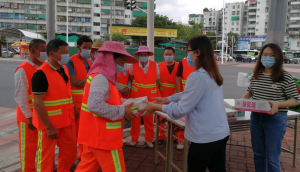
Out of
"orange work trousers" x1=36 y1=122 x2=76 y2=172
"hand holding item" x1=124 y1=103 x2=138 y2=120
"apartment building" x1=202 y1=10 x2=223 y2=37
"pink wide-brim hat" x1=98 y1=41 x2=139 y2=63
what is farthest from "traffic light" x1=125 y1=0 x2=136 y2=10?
"apartment building" x1=202 y1=10 x2=223 y2=37

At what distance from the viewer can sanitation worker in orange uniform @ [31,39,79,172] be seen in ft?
8.54

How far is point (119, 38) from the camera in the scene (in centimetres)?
4219

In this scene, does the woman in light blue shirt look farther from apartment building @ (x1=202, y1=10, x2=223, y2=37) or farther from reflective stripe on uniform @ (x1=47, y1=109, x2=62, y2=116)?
apartment building @ (x1=202, y1=10, x2=223, y2=37)

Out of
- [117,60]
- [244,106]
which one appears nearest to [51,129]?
[117,60]

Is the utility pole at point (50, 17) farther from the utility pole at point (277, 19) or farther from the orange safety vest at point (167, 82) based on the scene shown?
the utility pole at point (277, 19)

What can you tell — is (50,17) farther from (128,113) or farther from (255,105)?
(255,105)

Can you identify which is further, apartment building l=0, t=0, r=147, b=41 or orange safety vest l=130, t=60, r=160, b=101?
apartment building l=0, t=0, r=147, b=41

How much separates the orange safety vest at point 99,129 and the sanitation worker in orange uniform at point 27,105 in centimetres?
115

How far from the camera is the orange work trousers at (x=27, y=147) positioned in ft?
9.76

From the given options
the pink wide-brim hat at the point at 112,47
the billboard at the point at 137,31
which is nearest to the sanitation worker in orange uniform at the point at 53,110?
the pink wide-brim hat at the point at 112,47

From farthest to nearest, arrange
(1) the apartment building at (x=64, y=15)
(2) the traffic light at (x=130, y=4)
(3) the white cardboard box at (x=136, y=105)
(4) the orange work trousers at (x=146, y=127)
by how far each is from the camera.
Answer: (1) the apartment building at (x=64, y=15) → (2) the traffic light at (x=130, y=4) → (4) the orange work trousers at (x=146, y=127) → (3) the white cardboard box at (x=136, y=105)

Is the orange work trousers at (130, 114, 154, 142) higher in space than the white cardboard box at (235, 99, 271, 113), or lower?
lower

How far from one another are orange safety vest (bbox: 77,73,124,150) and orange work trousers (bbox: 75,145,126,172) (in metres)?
0.06

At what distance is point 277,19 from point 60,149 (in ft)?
13.8
